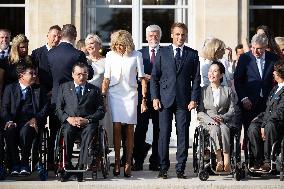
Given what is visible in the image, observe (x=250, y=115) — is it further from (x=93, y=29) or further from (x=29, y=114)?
(x=93, y=29)

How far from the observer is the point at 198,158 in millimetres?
10695

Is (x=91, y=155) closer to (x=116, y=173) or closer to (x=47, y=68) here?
(x=116, y=173)

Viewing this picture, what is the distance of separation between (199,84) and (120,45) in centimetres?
115

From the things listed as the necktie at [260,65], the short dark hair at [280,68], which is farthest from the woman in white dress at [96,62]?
the short dark hair at [280,68]

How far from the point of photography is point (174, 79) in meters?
10.9

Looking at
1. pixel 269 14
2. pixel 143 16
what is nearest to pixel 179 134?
pixel 143 16

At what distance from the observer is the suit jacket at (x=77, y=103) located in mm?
10859

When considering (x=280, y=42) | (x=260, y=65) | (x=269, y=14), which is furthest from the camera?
(x=269, y=14)

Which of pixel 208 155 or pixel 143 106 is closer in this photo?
pixel 208 155

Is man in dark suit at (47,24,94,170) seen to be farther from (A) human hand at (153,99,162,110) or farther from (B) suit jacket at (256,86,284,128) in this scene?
(B) suit jacket at (256,86,284,128)

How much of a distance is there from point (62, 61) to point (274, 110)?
2817mm

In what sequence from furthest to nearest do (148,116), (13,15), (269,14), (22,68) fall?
1. (269,14)
2. (13,15)
3. (148,116)
4. (22,68)

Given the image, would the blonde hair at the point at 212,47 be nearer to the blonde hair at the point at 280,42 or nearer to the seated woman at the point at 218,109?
the seated woman at the point at 218,109

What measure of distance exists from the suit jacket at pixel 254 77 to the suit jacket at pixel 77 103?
6.51 feet
